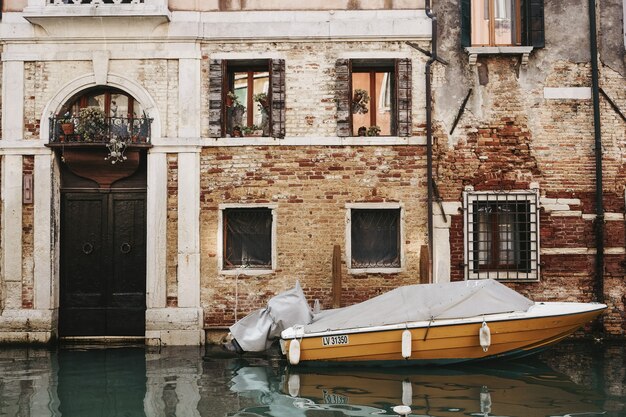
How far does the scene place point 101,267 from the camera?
11398mm

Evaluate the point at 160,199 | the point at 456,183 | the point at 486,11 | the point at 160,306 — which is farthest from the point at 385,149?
the point at 160,306

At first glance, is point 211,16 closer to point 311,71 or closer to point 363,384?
point 311,71

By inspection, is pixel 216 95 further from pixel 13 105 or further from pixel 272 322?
pixel 272 322

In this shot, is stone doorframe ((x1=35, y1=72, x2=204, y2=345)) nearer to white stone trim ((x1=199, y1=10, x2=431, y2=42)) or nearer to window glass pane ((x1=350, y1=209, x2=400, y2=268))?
white stone trim ((x1=199, y1=10, x2=431, y2=42))

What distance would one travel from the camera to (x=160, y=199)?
36.4 ft

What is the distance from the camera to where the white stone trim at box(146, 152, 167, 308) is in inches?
433

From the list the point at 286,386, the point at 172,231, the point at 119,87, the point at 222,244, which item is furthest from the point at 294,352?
the point at 119,87

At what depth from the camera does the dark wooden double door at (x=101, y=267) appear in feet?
37.2

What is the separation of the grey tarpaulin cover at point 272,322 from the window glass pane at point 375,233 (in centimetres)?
175

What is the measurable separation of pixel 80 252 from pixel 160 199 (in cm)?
167

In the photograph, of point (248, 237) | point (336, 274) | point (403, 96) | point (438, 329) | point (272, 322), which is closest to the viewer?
point (438, 329)

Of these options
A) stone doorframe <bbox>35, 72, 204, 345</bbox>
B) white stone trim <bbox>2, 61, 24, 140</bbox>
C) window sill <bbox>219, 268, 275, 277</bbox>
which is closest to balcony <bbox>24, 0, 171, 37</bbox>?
stone doorframe <bbox>35, 72, 204, 345</bbox>

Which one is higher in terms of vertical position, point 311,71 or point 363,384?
point 311,71

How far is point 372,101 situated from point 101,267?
5.26 metres
